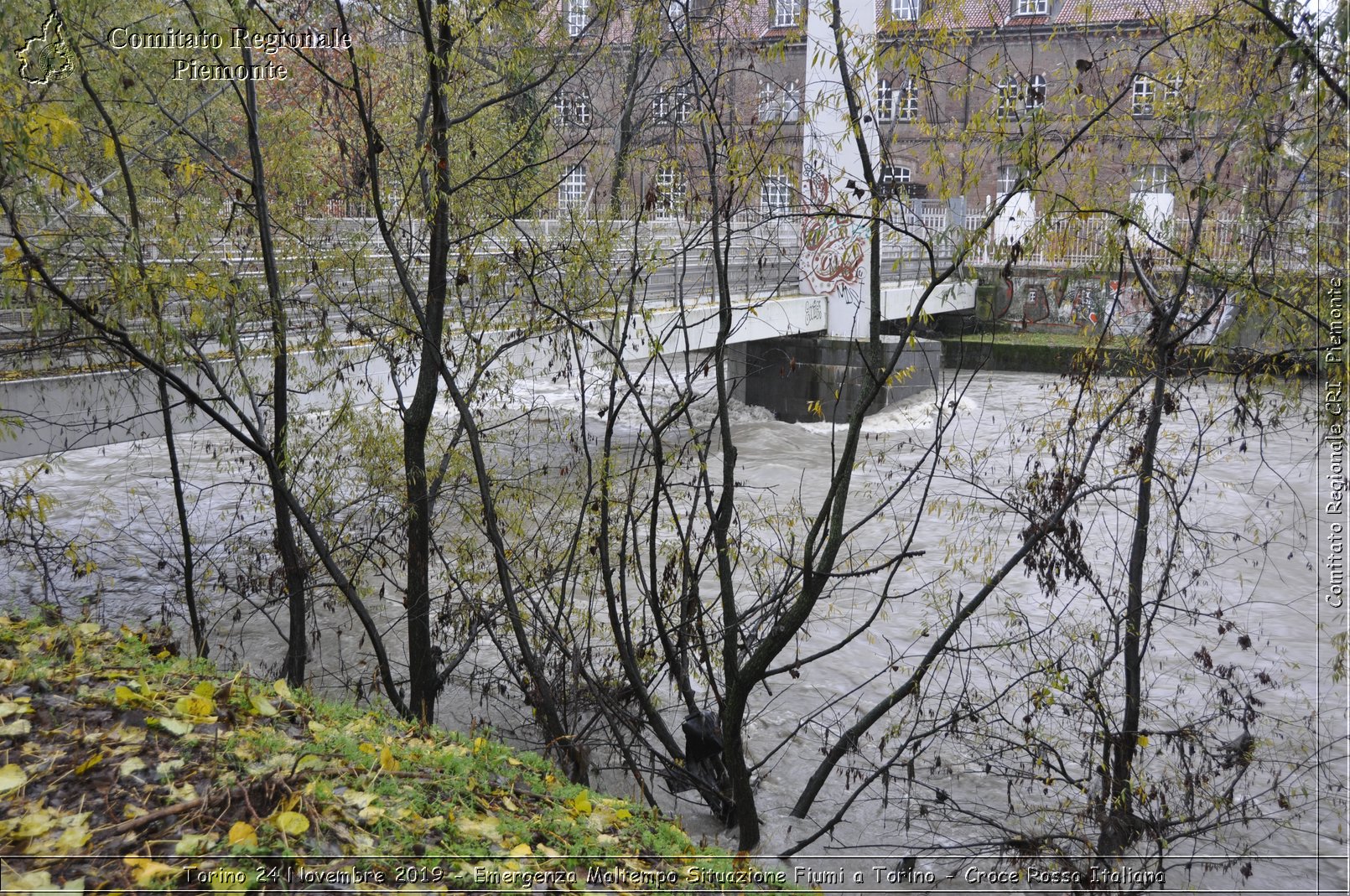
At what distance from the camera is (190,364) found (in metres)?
6.75

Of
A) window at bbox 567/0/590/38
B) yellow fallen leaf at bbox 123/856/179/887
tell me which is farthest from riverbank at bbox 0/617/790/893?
window at bbox 567/0/590/38

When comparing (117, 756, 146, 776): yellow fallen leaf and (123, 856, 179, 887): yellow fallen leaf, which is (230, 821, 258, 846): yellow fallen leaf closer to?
(123, 856, 179, 887): yellow fallen leaf

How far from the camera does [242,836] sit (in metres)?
2.86

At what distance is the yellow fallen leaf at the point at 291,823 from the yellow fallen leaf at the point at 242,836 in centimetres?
7

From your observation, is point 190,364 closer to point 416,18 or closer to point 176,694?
point 416,18

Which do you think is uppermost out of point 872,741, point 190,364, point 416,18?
point 416,18

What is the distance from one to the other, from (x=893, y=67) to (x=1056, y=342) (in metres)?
20.6

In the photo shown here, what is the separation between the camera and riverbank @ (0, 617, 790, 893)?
2801 mm

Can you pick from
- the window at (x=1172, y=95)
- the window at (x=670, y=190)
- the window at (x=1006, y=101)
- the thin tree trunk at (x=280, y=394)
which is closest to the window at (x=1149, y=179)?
the window at (x=1172, y=95)

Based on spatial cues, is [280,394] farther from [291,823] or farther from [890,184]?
[291,823]

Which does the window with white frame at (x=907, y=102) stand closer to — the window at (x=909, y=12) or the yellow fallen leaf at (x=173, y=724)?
the window at (x=909, y=12)

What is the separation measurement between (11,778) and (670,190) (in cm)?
537

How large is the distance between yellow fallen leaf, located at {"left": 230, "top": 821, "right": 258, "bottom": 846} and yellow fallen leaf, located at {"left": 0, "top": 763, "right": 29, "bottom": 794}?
59 cm

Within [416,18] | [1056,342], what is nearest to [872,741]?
[416,18]
